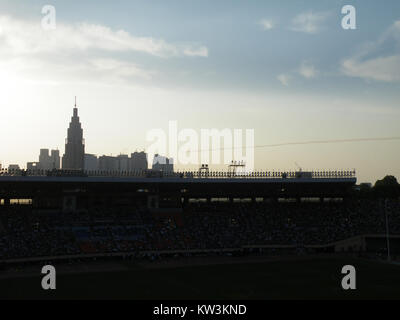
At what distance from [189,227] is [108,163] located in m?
93.8

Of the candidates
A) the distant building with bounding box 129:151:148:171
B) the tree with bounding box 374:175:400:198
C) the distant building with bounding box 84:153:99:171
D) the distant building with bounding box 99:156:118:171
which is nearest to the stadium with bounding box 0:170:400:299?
the tree with bounding box 374:175:400:198

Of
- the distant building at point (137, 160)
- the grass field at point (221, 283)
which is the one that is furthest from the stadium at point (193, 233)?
the distant building at point (137, 160)

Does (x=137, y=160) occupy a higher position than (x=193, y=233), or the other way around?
(x=137, y=160)

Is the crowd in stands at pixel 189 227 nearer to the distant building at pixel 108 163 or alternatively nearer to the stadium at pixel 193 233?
the stadium at pixel 193 233

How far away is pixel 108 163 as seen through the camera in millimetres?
167125

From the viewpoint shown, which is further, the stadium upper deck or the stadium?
the stadium upper deck

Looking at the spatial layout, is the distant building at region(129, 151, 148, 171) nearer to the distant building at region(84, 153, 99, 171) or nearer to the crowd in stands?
the distant building at region(84, 153, 99, 171)

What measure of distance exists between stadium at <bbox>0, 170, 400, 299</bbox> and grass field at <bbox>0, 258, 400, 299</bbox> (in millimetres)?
154

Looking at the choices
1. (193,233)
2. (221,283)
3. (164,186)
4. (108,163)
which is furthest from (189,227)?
(108,163)

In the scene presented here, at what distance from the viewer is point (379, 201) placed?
3585 inches

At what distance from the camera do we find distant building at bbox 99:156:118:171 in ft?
540

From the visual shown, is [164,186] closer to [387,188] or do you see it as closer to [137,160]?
[137,160]

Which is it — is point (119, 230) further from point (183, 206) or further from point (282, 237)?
point (282, 237)

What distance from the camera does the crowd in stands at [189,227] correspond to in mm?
69000
